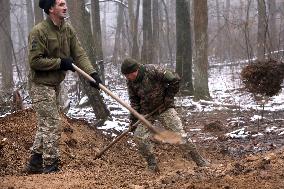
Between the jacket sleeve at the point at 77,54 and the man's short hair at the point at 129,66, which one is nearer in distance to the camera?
the man's short hair at the point at 129,66

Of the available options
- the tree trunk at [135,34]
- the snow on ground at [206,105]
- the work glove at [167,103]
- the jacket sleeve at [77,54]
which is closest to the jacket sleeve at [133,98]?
the work glove at [167,103]

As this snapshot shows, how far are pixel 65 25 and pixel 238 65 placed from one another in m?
20.1

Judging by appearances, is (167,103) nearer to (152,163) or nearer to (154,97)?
(154,97)

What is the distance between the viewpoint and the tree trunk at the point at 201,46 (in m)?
14.6

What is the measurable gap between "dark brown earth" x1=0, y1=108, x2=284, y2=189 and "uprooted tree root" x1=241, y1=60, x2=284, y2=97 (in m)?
0.97

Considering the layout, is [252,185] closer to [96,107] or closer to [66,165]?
[66,165]

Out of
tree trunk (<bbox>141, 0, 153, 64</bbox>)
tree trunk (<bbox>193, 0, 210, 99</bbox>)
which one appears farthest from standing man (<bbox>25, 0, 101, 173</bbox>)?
tree trunk (<bbox>141, 0, 153, 64</bbox>)

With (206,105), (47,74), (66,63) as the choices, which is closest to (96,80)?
(66,63)

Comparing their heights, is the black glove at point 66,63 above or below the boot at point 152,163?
above

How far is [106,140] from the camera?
359 inches

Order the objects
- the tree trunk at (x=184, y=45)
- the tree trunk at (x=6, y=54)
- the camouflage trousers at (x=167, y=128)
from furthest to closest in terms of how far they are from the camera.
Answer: the tree trunk at (x=6, y=54) < the tree trunk at (x=184, y=45) < the camouflage trousers at (x=167, y=128)

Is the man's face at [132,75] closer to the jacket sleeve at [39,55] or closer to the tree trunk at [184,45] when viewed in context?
the jacket sleeve at [39,55]

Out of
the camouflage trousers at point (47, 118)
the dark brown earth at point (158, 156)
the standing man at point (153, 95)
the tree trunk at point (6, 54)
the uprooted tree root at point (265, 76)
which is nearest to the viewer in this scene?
the dark brown earth at point (158, 156)

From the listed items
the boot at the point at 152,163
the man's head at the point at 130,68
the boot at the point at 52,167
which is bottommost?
the boot at the point at 152,163
